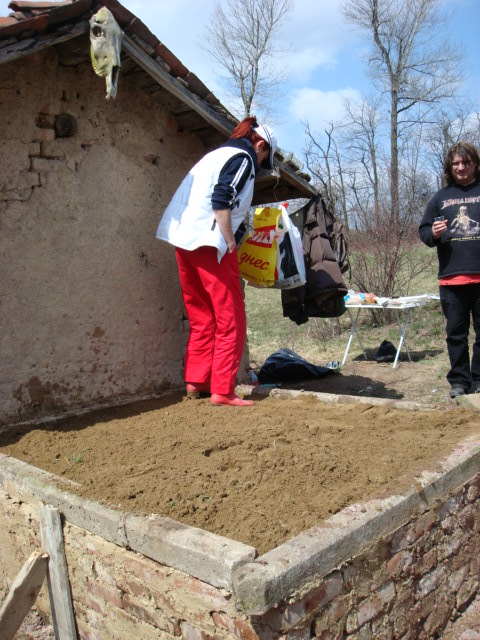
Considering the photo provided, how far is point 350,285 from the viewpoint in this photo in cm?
1116

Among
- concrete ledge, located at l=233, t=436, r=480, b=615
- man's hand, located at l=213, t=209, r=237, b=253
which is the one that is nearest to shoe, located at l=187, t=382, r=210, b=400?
man's hand, located at l=213, t=209, r=237, b=253

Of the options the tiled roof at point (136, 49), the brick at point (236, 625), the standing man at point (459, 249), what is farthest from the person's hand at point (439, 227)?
the brick at point (236, 625)

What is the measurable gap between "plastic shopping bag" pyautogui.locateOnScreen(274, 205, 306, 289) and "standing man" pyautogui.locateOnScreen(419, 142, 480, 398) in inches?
41.7

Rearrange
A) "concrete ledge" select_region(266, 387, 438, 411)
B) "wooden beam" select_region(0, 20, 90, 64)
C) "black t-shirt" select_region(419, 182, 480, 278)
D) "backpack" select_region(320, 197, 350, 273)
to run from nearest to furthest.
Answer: "wooden beam" select_region(0, 20, 90, 64)
"concrete ledge" select_region(266, 387, 438, 411)
"black t-shirt" select_region(419, 182, 480, 278)
"backpack" select_region(320, 197, 350, 273)

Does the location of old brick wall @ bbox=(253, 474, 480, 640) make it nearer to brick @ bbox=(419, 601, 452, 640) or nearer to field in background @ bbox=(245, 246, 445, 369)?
brick @ bbox=(419, 601, 452, 640)

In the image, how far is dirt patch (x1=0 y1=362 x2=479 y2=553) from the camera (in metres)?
2.76

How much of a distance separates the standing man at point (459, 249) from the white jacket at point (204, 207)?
1641 millimetres

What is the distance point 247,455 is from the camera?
336 cm

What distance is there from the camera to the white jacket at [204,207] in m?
4.43

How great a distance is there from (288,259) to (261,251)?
25 cm

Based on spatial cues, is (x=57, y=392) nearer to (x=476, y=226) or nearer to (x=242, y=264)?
(x=242, y=264)

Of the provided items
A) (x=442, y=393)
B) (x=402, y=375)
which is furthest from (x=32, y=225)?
(x=402, y=375)

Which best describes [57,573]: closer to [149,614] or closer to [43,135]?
[149,614]

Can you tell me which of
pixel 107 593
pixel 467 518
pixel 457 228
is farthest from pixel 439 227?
pixel 107 593
